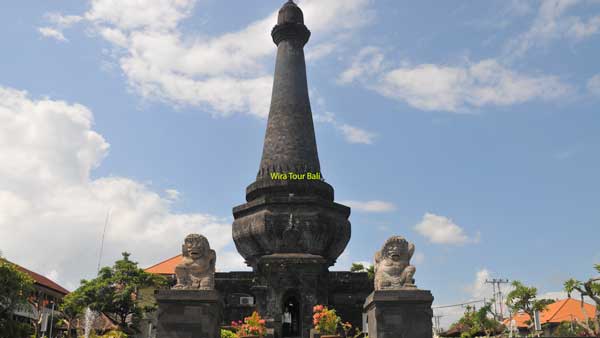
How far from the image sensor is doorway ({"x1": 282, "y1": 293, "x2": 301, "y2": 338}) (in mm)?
18125

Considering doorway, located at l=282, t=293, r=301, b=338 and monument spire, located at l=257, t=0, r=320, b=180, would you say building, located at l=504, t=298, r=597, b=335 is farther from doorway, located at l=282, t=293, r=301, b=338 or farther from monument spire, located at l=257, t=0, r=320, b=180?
monument spire, located at l=257, t=0, r=320, b=180

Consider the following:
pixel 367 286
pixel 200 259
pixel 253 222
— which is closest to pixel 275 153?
pixel 253 222

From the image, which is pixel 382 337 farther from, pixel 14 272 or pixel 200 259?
pixel 14 272

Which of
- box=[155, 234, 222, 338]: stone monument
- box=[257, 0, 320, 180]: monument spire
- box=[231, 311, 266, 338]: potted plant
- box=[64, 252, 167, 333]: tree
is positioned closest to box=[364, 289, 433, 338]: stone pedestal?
box=[231, 311, 266, 338]: potted plant

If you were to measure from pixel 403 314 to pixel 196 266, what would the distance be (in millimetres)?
4575

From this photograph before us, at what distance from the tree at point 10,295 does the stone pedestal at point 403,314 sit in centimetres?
1694

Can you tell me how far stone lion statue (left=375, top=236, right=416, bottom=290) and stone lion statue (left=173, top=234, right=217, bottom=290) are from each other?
3713 millimetres

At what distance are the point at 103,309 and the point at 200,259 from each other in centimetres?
1548

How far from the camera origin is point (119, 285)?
1019 inches

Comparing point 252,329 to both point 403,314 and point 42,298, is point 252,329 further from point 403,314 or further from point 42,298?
point 42,298

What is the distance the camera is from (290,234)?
63.4 ft

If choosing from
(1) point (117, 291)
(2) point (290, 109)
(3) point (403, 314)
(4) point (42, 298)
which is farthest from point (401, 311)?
(4) point (42, 298)

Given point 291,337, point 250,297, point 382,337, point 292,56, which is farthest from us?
point 292,56

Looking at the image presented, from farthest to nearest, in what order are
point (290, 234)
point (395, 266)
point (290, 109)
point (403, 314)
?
point (290, 109), point (290, 234), point (395, 266), point (403, 314)
